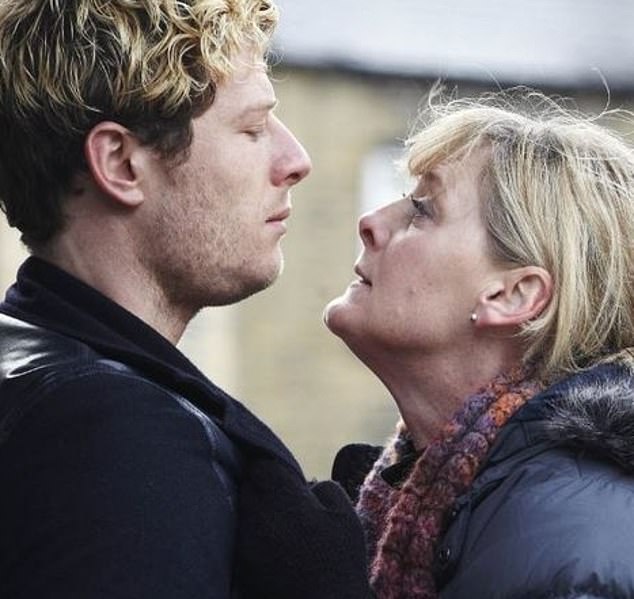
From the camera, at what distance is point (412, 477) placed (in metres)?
3.95

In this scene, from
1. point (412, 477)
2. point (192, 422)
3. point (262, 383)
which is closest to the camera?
point (192, 422)

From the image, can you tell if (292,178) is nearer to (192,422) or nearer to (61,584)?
(192,422)

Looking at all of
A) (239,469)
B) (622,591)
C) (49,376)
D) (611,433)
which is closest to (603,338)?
(611,433)

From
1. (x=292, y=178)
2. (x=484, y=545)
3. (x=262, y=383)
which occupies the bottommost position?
(x=262, y=383)

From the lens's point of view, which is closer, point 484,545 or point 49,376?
point 49,376

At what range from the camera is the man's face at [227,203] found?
3.57 metres

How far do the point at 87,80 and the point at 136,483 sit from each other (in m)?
0.85

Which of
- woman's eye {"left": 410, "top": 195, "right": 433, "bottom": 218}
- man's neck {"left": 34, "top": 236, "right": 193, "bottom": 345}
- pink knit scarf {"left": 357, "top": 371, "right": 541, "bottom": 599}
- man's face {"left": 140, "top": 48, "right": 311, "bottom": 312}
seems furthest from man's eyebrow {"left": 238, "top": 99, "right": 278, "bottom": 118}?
pink knit scarf {"left": 357, "top": 371, "right": 541, "bottom": 599}

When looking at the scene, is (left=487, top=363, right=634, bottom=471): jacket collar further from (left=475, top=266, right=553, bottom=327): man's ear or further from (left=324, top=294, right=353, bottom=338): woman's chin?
(left=324, top=294, right=353, bottom=338): woman's chin

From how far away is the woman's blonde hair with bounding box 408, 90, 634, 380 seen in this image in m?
4.00

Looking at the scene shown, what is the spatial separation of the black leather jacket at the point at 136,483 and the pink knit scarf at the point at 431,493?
428mm

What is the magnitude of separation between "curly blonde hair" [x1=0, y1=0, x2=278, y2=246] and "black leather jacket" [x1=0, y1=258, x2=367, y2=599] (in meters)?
0.26

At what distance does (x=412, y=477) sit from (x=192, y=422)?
0.85 meters

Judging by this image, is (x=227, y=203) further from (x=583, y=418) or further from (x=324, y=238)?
(x=324, y=238)
